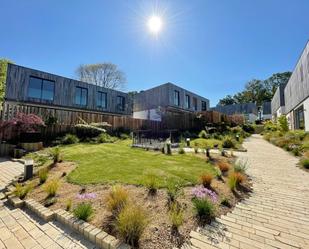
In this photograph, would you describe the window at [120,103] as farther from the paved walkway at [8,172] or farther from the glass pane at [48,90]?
the paved walkway at [8,172]

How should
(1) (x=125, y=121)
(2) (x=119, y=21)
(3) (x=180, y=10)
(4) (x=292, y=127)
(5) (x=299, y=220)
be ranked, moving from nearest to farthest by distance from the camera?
(5) (x=299, y=220) < (3) (x=180, y=10) < (2) (x=119, y=21) < (1) (x=125, y=121) < (4) (x=292, y=127)

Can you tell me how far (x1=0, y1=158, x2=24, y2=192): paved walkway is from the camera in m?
4.93

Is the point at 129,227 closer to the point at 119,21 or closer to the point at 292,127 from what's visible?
the point at 119,21

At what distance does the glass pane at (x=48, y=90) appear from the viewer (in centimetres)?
1622

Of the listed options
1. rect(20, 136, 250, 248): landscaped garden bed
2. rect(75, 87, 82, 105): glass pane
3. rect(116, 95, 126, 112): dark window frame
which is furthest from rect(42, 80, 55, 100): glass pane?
rect(20, 136, 250, 248): landscaped garden bed

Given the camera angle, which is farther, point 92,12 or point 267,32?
point 267,32

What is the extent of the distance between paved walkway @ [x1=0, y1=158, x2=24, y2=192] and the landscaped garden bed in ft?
3.11

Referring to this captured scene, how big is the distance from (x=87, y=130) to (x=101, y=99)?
29.2ft

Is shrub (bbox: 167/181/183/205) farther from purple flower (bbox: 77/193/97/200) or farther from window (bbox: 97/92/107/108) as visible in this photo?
window (bbox: 97/92/107/108)

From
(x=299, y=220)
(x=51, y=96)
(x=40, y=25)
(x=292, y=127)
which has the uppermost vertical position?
(x=40, y=25)

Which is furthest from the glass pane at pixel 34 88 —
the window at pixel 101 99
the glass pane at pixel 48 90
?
the window at pixel 101 99

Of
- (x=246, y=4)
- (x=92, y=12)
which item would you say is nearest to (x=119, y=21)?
(x=92, y=12)

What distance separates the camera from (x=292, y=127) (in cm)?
2067

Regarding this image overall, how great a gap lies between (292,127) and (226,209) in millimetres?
22989
